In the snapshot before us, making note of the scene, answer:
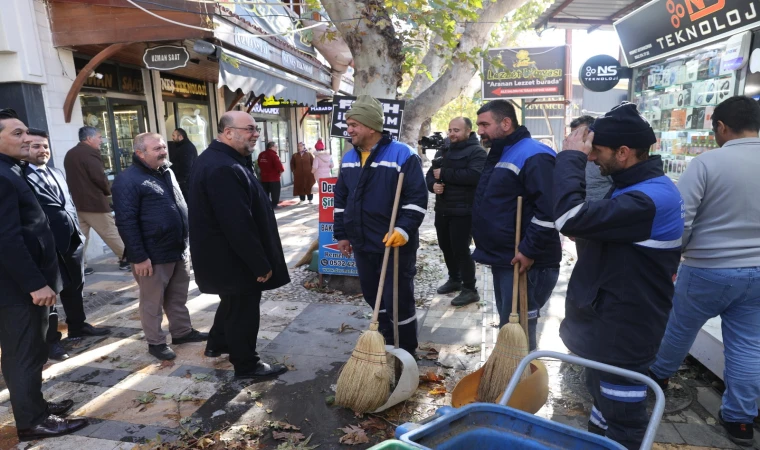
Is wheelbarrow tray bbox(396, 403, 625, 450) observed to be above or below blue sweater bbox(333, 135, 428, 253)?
below

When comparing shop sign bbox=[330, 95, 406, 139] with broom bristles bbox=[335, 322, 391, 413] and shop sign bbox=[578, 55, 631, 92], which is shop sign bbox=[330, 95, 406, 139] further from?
broom bristles bbox=[335, 322, 391, 413]

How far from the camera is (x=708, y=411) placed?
3234mm

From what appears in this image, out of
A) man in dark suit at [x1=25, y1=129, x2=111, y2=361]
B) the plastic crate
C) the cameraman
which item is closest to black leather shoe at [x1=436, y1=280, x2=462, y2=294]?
the cameraman

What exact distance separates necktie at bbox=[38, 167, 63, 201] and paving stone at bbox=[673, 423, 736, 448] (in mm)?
4912

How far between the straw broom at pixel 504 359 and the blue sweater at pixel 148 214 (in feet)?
8.95

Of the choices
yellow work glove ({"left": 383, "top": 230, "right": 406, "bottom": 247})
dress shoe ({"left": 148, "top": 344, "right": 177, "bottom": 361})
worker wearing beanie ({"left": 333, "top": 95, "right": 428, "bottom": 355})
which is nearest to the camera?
yellow work glove ({"left": 383, "top": 230, "right": 406, "bottom": 247})

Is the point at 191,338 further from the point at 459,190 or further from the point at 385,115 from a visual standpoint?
the point at 385,115

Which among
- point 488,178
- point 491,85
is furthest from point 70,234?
point 491,85

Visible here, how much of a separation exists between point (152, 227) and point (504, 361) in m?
2.90

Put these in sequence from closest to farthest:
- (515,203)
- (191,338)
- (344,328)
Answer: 1. (515,203)
2. (191,338)
3. (344,328)

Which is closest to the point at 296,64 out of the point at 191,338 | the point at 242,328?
the point at 191,338

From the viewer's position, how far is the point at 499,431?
1.67 metres

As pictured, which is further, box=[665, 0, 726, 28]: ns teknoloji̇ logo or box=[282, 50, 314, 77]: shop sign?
box=[282, 50, 314, 77]: shop sign

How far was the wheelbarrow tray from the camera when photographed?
157 centimetres
